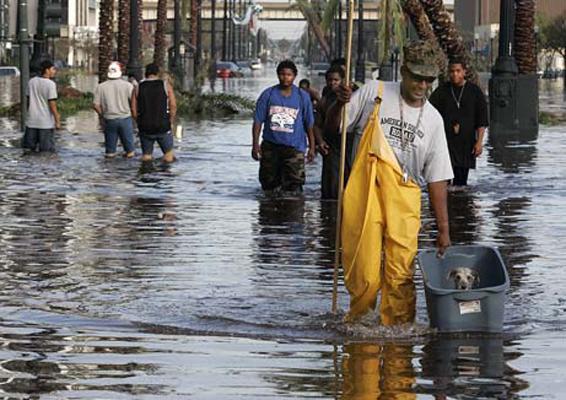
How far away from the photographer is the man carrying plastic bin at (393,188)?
32.6 feet

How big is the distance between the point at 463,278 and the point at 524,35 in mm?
27245

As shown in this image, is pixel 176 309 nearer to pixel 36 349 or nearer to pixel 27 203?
pixel 36 349

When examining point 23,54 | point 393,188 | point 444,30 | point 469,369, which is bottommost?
point 469,369

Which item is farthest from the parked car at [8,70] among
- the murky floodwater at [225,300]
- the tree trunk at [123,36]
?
the murky floodwater at [225,300]

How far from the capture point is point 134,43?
37.0 meters

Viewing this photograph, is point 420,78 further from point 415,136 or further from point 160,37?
point 160,37

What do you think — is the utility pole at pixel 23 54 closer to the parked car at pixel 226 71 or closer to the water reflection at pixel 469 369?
the water reflection at pixel 469 369

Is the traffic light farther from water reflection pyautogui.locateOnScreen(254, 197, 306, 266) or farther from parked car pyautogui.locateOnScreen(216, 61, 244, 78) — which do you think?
parked car pyautogui.locateOnScreen(216, 61, 244, 78)

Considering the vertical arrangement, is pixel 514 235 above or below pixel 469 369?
below

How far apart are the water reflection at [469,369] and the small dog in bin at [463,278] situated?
38 cm

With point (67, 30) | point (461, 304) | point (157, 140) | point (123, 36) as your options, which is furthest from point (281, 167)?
point (67, 30)

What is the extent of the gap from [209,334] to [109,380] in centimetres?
180

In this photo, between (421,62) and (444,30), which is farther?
(444,30)

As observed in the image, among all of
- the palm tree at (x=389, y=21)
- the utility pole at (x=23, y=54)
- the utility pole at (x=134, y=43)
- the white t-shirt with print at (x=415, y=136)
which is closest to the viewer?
the white t-shirt with print at (x=415, y=136)
